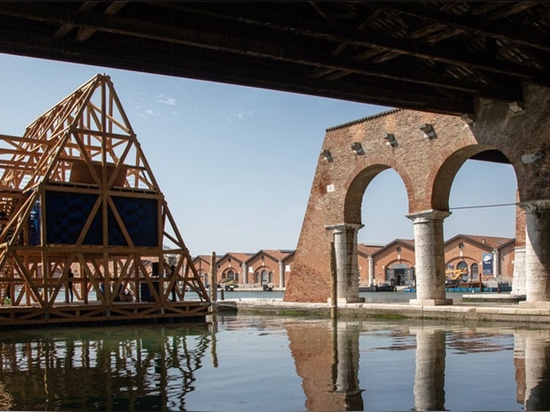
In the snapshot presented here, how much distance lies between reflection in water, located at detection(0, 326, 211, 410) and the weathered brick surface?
25.8 feet

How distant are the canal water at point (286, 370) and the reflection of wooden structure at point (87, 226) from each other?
3013 mm

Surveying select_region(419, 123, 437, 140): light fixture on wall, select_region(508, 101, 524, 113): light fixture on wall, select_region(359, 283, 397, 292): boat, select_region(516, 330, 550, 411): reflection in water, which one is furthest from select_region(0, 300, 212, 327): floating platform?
select_region(359, 283, 397, 292): boat

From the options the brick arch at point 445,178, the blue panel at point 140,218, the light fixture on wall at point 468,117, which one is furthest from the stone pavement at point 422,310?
the blue panel at point 140,218

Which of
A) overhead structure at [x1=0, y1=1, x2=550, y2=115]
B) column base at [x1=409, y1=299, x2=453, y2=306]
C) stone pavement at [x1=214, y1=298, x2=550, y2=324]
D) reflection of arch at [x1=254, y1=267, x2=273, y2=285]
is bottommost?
stone pavement at [x1=214, y1=298, x2=550, y2=324]

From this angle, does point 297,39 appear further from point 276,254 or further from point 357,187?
point 276,254

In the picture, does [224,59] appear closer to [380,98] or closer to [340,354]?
[380,98]

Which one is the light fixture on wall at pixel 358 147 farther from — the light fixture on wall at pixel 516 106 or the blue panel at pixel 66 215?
the blue panel at pixel 66 215

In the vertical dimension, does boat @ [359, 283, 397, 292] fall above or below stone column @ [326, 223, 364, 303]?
below

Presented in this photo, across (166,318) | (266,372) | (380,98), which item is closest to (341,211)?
(166,318)

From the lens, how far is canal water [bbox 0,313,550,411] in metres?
8.16

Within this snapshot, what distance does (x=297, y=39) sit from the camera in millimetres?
13016

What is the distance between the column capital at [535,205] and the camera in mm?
17094

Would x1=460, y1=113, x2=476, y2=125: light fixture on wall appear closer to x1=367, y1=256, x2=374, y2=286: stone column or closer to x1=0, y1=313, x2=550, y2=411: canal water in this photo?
x1=0, y1=313, x2=550, y2=411: canal water

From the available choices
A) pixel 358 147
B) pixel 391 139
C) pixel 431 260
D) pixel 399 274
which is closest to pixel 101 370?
pixel 431 260
